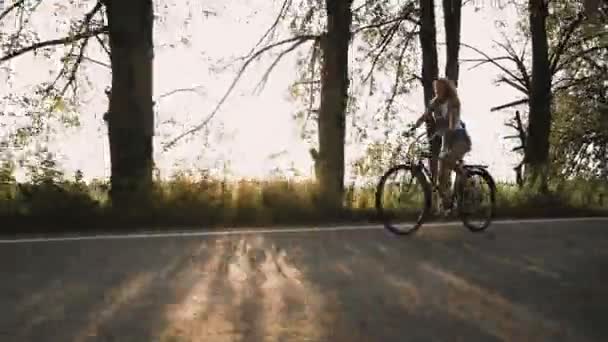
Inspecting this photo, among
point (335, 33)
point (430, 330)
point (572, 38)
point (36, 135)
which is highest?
point (572, 38)

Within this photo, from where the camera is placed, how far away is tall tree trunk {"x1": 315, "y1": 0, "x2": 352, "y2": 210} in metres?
16.6

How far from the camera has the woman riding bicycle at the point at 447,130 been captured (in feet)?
34.9

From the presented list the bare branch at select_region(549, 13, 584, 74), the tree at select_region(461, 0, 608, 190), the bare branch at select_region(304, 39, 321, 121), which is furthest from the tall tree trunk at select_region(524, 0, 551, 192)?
the bare branch at select_region(549, 13, 584, 74)

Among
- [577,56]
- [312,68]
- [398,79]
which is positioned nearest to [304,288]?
[312,68]

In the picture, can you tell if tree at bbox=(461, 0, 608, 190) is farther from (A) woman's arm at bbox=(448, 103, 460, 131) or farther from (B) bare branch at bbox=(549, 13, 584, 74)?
(A) woman's arm at bbox=(448, 103, 460, 131)

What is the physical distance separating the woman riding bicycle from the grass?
32.5 inches

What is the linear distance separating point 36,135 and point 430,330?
14.0m

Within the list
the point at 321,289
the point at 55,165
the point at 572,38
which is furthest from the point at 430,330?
the point at 572,38

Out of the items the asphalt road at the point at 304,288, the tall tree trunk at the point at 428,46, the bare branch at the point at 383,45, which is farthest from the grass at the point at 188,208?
the bare branch at the point at 383,45

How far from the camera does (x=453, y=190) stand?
35.5 feet

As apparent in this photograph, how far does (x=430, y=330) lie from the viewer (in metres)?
5.54

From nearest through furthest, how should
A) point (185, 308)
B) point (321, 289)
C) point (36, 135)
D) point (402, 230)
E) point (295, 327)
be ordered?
1. point (295, 327)
2. point (185, 308)
3. point (321, 289)
4. point (402, 230)
5. point (36, 135)

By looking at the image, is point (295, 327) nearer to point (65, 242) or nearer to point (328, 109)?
point (65, 242)

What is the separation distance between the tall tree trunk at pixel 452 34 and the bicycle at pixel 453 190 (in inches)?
396
